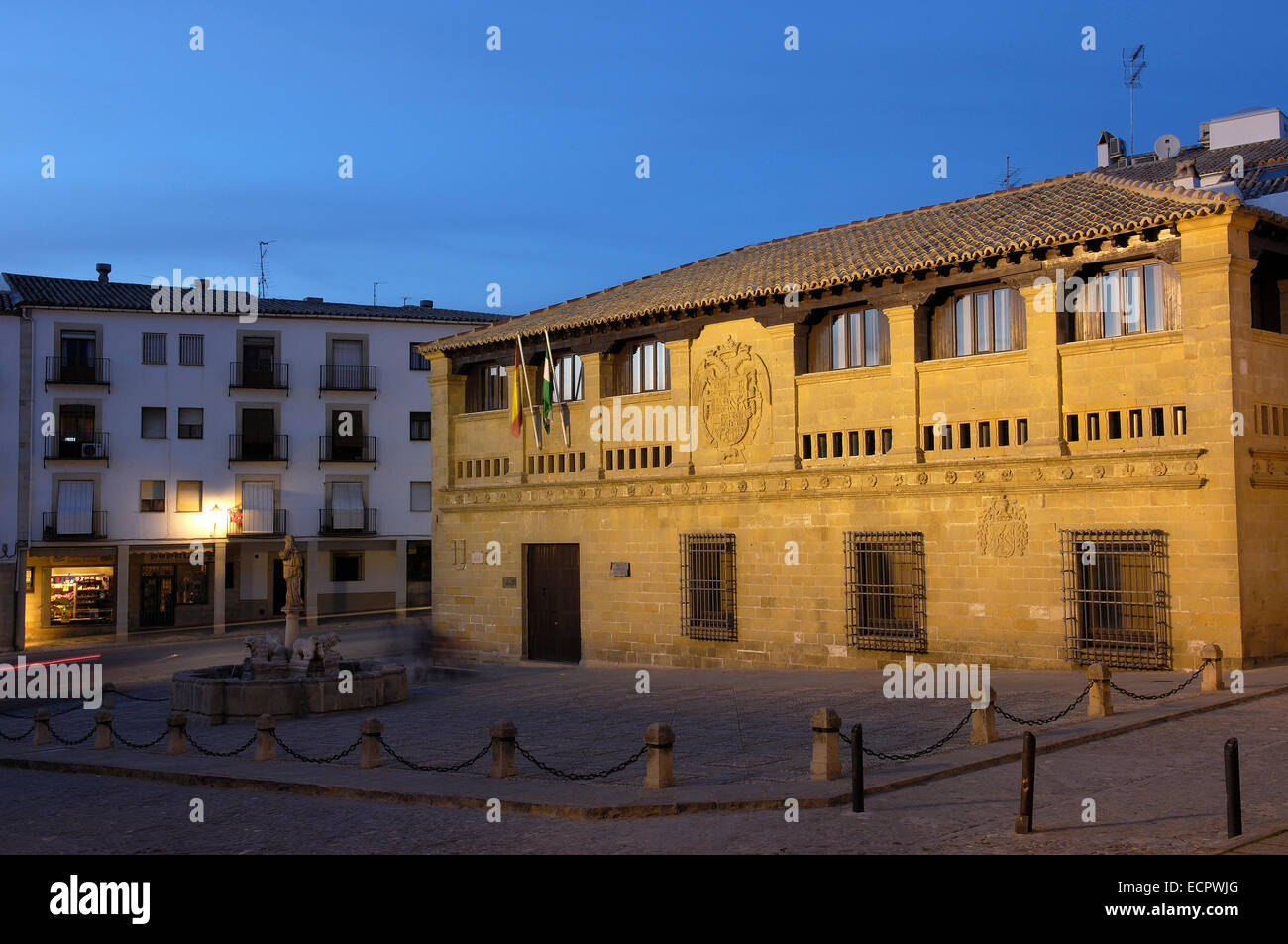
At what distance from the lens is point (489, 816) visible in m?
10.5

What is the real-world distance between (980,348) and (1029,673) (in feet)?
18.6

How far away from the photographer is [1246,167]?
29.0m

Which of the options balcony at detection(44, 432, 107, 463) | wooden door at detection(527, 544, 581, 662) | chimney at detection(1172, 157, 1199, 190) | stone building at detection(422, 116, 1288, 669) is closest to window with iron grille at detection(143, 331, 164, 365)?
balcony at detection(44, 432, 107, 463)

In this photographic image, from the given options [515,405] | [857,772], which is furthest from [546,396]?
[857,772]

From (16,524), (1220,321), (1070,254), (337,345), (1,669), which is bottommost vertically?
(1,669)

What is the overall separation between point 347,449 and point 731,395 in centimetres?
2324

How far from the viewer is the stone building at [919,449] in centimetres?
1722

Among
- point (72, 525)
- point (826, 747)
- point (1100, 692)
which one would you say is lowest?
point (826, 747)

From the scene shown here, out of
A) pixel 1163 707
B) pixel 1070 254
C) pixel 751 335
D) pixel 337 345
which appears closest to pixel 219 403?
pixel 337 345

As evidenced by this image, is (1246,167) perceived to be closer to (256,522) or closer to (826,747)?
(826,747)

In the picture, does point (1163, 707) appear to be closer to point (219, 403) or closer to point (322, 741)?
point (322, 741)

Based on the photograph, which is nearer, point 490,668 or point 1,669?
point 490,668

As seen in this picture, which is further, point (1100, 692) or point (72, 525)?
point (72, 525)

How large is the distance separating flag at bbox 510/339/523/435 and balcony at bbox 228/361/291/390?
16859 mm
